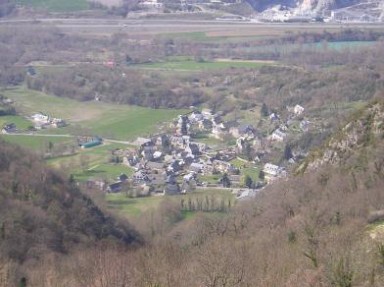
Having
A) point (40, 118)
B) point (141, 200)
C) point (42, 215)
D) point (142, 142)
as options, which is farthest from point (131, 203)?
point (40, 118)

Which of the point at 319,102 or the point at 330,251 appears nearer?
the point at 330,251

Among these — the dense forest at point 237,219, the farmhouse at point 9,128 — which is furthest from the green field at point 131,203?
the farmhouse at point 9,128

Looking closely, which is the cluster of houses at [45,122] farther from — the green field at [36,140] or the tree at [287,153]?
the tree at [287,153]

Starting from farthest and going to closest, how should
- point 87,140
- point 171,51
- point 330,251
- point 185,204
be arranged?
point 171,51
point 87,140
point 185,204
point 330,251

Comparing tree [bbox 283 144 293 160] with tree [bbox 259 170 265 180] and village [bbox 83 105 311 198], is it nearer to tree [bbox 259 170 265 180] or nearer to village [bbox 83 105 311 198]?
village [bbox 83 105 311 198]

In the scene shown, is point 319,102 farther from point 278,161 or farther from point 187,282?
point 187,282

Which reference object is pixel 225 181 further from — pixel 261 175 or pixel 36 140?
pixel 36 140

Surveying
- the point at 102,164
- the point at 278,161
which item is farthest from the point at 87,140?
the point at 278,161
